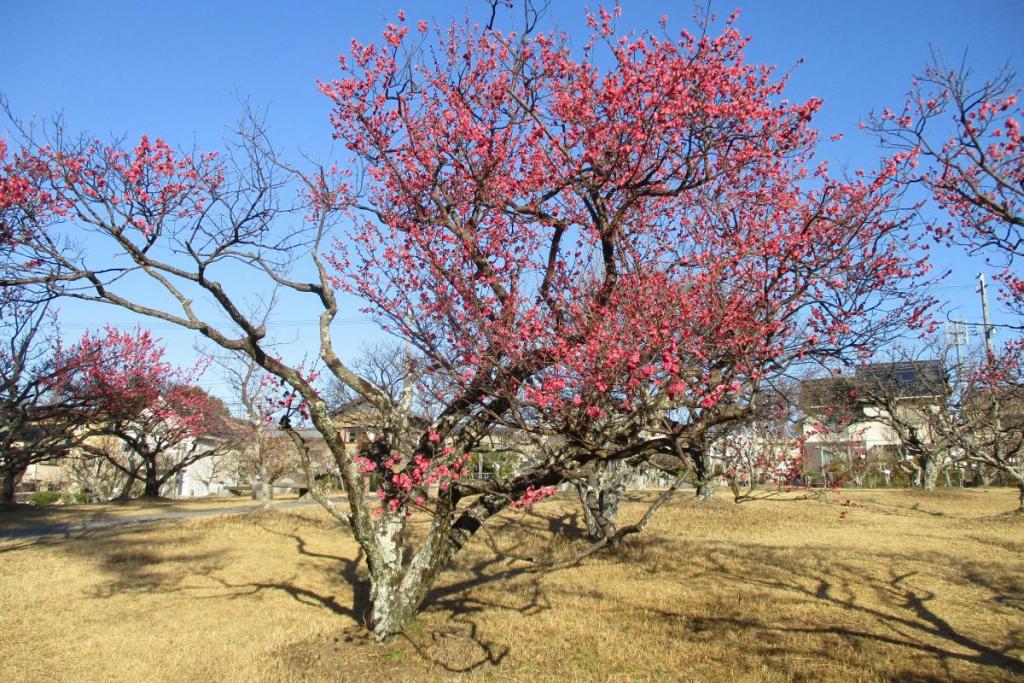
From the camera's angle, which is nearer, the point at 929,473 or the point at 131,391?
the point at 131,391

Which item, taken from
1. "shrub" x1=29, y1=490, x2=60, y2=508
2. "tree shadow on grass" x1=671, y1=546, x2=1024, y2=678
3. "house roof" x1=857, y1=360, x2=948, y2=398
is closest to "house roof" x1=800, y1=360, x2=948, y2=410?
"house roof" x1=857, y1=360, x2=948, y2=398

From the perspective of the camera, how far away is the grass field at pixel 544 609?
6.80 meters

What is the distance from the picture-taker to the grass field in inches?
268

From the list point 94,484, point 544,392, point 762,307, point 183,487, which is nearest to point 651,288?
point 762,307

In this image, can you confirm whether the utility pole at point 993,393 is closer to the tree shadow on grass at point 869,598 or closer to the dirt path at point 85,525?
the tree shadow on grass at point 869,598

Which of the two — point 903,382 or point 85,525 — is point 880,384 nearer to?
point 903,382

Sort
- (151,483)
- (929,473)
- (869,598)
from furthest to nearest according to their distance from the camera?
(151,483)
(929,473)
(869,598)

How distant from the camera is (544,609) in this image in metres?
9.04

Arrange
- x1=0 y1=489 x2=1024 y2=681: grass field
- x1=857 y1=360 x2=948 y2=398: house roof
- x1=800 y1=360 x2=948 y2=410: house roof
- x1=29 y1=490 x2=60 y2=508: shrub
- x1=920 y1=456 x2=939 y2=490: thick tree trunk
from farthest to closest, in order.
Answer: x1=29 y1=490 x2=60 y2=508: shrub → x1=920 y1=456 x2=939 y2=490: thick tree trunk → x1=857 y1=360 x2=948 y2=398: house roof → x1=800 y1=360 x2=948 y2=410: house roof → x1=0 y1=489 x2=1024 y2=681: grass field

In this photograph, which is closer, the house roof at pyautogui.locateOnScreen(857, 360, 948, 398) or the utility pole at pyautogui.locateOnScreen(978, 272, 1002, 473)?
the utility pole at pyautogui.locateOnScreen(978, 272, 1002, 473)

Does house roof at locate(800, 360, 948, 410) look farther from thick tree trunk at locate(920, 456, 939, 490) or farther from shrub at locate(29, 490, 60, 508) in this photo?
shrub at locate(29, 490, 60, 508)

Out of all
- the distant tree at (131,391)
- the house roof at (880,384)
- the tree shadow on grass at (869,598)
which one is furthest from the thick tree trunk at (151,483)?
the house roof at (880,384)

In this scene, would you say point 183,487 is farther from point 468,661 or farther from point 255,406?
point 468,661

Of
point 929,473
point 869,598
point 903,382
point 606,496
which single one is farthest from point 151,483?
point 929,473
